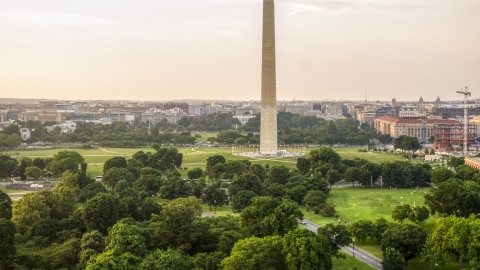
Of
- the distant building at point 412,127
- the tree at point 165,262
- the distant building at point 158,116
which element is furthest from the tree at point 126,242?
the distant building at point 158,116

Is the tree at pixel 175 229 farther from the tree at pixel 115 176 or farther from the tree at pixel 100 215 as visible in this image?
the tree at pixel 115 176

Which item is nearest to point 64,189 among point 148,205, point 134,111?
point 148,205

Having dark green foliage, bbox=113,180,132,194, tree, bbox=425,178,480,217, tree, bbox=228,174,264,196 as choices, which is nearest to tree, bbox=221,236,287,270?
tree, bbox=425,178,480,217

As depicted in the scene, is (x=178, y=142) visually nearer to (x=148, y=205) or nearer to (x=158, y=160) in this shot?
(x=158, y=160)

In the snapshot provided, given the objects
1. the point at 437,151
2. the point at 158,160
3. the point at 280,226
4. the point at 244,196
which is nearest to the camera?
the point at 280,226

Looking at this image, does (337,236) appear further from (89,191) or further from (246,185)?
(89,191)

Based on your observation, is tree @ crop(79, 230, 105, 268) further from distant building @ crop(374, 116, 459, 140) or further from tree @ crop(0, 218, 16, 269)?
distant building @ crop(374, 116, 459, 140)

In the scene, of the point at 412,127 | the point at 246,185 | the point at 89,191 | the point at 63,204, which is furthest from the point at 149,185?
the point at 412,127
